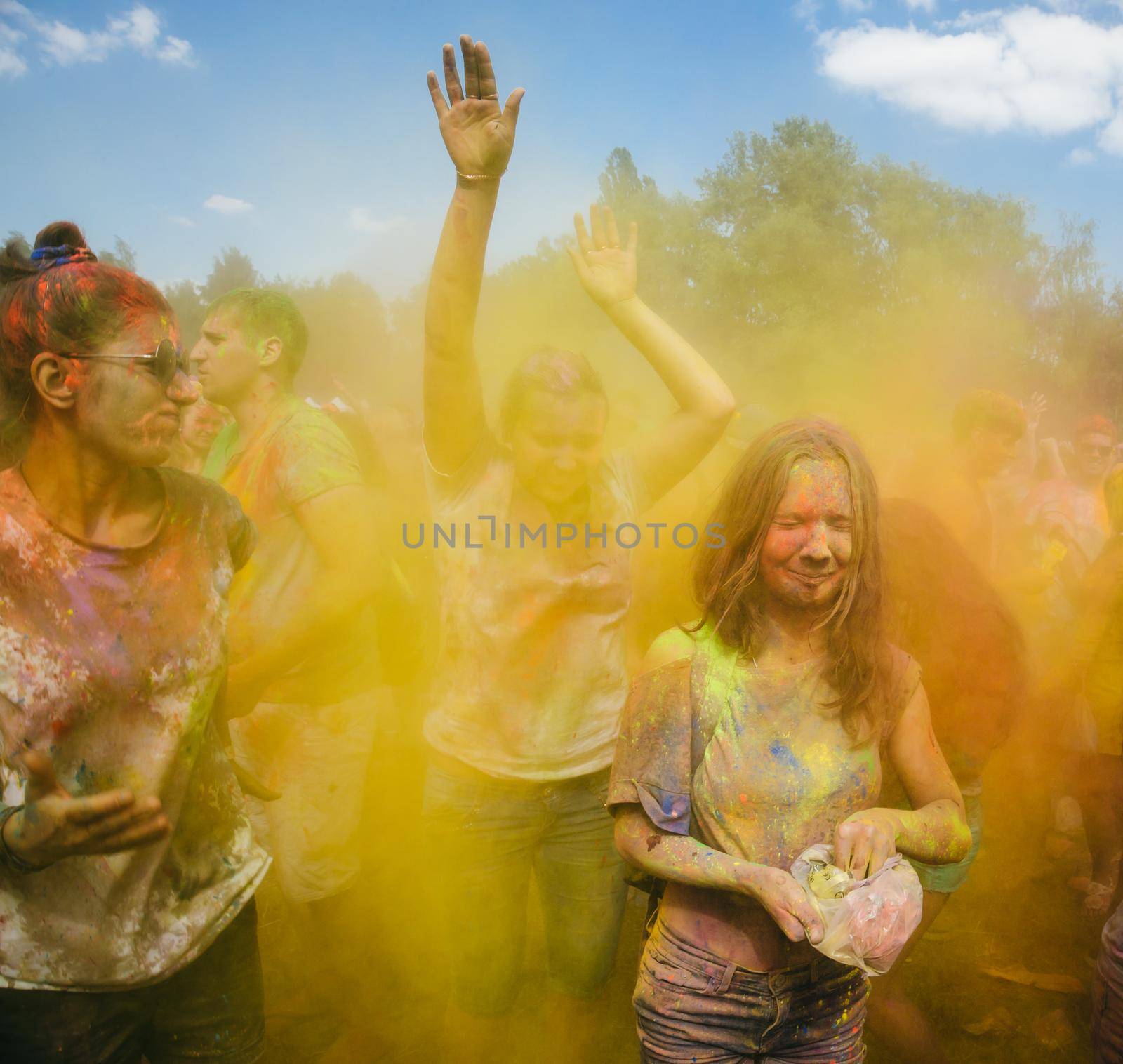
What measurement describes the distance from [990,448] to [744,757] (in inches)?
123

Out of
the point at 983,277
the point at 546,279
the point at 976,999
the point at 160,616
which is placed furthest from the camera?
the point at 983,277

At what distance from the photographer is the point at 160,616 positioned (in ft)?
5.31

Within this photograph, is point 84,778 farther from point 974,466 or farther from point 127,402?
point 974,466

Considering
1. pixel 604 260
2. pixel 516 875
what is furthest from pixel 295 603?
pixel 604 260

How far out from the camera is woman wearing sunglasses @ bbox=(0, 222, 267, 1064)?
4.70 feet

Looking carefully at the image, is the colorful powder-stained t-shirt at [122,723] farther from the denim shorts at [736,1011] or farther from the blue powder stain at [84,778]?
the denim shorts at [736,1011]

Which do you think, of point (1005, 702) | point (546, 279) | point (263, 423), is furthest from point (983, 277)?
point (263, 423)

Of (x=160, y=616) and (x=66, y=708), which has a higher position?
(x=160, y=616)

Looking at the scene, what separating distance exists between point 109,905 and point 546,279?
26.4ft

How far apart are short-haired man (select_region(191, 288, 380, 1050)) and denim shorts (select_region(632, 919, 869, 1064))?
1402 mm

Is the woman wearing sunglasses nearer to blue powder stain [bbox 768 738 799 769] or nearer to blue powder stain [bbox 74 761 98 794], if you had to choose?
blue powder stain [bbox 74 761 98 794]

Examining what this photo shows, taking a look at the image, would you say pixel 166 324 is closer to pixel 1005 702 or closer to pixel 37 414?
pixel 37 414

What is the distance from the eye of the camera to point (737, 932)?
169cm

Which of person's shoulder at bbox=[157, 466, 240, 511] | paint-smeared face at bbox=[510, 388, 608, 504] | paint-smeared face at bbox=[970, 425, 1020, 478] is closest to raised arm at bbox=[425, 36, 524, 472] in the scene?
paint-smeared face at bbox=[510, 388, 608, 504]
